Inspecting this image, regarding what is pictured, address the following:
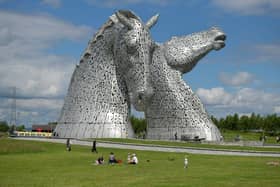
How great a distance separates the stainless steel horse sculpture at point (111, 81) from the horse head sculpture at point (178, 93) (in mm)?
1297

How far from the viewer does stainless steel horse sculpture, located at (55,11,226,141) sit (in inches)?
1369

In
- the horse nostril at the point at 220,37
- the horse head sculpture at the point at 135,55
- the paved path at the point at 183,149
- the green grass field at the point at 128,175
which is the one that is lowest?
the green grass field at the point at 128,175

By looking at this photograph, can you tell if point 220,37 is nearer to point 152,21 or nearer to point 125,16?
point 152,21

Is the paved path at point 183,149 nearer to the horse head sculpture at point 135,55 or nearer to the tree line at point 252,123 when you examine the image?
the horse head sculpture at point 135,55

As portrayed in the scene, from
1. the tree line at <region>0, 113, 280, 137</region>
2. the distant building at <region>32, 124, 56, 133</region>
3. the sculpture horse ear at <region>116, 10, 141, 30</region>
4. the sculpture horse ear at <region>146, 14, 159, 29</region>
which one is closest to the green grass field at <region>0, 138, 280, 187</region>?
the sculpture horse ear at <region>116, 10, 141, 30</region>

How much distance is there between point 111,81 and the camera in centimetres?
3666

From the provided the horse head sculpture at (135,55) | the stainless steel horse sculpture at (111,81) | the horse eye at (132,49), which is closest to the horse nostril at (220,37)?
the stainless steel horse sculpture at (111,81)

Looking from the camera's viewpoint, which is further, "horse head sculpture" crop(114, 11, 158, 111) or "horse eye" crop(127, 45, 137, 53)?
"horse head sculpture" crop(114, 11, 158, 111)

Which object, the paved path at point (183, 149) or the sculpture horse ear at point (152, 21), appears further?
the sculpture horse ear at point (152, 21)

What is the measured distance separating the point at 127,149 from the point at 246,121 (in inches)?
2309

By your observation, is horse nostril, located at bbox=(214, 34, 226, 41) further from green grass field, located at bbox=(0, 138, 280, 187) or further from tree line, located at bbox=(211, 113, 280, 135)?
tree line, located at bbox=(211, 113, 280, 135)

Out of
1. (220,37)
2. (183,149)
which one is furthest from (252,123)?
(183,149)

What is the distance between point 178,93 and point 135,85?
341 centimetres

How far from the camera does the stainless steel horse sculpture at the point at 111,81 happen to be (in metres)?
34.8
